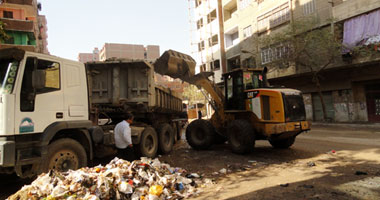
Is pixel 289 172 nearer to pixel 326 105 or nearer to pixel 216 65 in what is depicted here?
pixel 326 105

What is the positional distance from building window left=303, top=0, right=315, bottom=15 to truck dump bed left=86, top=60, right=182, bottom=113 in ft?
55.7

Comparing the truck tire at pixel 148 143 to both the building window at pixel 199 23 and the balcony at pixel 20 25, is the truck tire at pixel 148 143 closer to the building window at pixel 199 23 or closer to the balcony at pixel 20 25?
the balcony at pixel 20 25

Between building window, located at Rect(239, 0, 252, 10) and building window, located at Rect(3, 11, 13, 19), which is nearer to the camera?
building window, located at Rect(3, 11, 13, 19)

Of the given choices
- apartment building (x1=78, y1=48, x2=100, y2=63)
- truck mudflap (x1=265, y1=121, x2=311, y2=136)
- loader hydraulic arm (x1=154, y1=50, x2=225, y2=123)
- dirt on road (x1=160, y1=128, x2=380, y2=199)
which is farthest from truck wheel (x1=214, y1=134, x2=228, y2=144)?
apartment building (x1=78, y1=48, x2=100, y2=63)

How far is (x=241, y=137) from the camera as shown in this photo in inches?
294

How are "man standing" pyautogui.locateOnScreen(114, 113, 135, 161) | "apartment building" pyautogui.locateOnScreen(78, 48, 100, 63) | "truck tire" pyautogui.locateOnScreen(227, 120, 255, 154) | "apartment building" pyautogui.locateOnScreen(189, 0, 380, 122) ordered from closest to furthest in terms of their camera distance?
"man standing" pyautogui.locateOnScreen(114, 113, 135, 161)
"truck tire" pyautogui.locateOnScreen(227, 120, 255, 154)
"apartment building" pyautogui.locateOnScreen(189, 0, 380, 122)
"apartment building" pyautogui.locateOnScreen(78, 48, 100, 63)

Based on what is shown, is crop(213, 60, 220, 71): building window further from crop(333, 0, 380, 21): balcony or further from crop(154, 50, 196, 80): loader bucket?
crop(154, 50, 196, 80): loader bucket

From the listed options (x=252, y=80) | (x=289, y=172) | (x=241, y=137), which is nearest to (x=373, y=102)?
(x=252, y=80)

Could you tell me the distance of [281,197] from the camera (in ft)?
13.6

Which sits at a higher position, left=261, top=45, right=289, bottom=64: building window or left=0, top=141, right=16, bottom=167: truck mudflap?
left=261, top=45, right=289, bottom=64: building window

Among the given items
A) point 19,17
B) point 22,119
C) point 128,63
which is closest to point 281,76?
point 128,63

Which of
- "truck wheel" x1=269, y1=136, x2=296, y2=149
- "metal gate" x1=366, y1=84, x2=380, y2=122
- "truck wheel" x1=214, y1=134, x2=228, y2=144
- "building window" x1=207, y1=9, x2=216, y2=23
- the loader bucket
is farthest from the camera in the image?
"building window" x1=207, y1=9, x2=216, y2=23

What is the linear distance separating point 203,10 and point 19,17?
22.4 m

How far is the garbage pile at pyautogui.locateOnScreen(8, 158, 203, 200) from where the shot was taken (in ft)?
13.1
